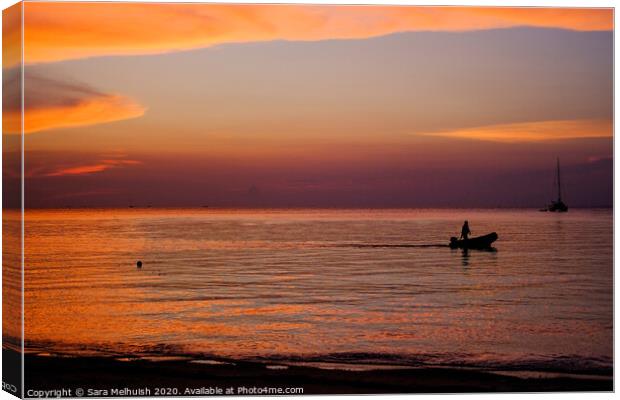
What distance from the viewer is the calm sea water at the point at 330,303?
10.9m

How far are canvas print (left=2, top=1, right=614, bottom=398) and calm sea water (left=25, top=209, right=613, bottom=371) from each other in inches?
2.8

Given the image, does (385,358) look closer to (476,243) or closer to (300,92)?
(300,92)

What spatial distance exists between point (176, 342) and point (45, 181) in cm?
259

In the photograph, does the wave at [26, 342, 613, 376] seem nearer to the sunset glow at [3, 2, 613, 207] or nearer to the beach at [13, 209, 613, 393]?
the beach at [13, 209, 613, 393]

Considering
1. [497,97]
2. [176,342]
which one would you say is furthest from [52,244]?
[497,97]

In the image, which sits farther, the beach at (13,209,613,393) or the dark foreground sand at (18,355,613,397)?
the beach at (13,209,613,393)

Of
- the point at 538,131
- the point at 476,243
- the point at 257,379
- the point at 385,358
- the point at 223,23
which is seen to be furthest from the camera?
the point at 476,243

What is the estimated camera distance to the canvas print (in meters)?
9.73

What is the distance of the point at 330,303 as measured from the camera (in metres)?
15.8

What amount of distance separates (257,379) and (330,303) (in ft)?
19.9


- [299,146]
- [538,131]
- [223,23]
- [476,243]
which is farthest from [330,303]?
[476,243]

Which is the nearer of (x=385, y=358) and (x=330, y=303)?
(x=385, y=358)

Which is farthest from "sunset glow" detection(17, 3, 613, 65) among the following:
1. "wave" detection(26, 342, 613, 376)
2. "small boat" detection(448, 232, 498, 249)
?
"small boat" detection(448, 232, 498, 249)

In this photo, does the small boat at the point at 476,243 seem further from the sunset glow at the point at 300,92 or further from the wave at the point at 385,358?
the wave at the point at 385,358
